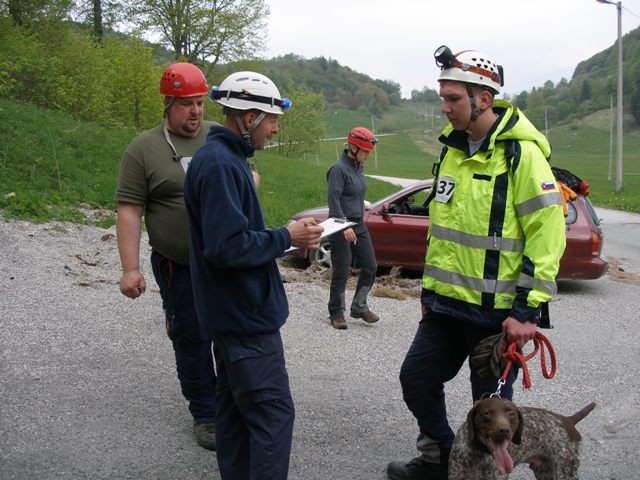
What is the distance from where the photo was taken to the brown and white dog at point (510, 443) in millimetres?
3055

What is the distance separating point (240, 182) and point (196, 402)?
1.92m

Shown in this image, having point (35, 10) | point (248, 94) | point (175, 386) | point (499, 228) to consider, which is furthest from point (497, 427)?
point (35, 10)

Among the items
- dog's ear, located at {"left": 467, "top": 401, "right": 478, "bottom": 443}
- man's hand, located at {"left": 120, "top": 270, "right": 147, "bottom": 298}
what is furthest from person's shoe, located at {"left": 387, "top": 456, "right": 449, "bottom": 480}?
man's hand, located at {"left": 120, "top": 270, "right": 147, "bottom": 298}

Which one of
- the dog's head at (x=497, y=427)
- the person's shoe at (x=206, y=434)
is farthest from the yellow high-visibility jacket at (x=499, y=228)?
the person's shoe at (x=206, y=434)

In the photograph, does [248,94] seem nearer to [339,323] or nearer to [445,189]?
[445,189]

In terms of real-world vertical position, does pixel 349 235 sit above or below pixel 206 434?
above

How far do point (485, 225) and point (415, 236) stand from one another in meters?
7.09

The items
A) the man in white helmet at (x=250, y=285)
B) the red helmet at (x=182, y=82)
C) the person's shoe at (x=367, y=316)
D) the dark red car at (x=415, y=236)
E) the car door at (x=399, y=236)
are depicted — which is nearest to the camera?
the man in white helmet at (x=250, y=285)

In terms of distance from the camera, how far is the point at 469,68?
3.28 metres

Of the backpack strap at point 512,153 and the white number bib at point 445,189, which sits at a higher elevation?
the backpack strap at point 512,153

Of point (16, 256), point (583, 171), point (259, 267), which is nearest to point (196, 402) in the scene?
point (259, 267)

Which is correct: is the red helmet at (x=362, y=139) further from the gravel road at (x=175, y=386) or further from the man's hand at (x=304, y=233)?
the man's hand at (x=304, y=233)

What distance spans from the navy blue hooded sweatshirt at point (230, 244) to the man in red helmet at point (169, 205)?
1027mm

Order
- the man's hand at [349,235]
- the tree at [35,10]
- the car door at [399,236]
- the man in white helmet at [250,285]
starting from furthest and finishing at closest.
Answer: the tree at [35,10] → the car door at [399,236] → the man's hand at [349,235] → the man in white helmet at [250,285]
